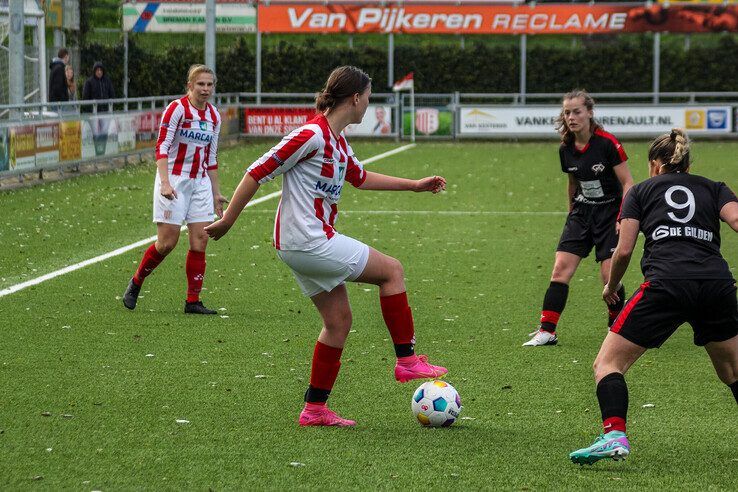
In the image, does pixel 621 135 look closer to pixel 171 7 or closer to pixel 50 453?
pixel 171 7

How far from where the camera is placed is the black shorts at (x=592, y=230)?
9070 mm

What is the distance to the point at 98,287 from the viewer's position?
11258mm

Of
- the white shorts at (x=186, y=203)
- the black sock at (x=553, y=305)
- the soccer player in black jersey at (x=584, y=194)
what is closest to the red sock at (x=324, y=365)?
the soccer player in black jersey at (x=584, y=194)

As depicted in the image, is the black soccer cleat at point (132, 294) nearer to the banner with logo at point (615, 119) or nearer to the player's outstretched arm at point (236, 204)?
the player's outstretched arm at point (236, 204)

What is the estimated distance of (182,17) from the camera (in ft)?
142

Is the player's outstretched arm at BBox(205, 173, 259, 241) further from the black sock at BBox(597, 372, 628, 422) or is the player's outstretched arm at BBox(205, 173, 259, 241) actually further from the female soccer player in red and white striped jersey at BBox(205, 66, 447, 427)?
the black sock at BBox(597, 372, 628, 422)

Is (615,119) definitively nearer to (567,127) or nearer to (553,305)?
(567,127)

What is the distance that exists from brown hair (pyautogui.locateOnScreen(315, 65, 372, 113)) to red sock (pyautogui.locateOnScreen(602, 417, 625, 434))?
2020 mm

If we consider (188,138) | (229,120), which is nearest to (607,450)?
(188,138)

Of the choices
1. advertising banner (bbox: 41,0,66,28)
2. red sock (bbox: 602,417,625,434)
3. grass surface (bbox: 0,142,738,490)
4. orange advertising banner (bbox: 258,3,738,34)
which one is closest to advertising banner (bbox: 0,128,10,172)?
grass surface (bbox: 0,142,738,490)

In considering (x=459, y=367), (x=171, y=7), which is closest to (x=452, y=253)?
(x=459, y=367)

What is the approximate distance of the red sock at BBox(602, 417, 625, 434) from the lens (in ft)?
18.2

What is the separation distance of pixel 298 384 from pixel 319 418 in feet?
3.52

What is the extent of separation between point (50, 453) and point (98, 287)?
18.3 ft
